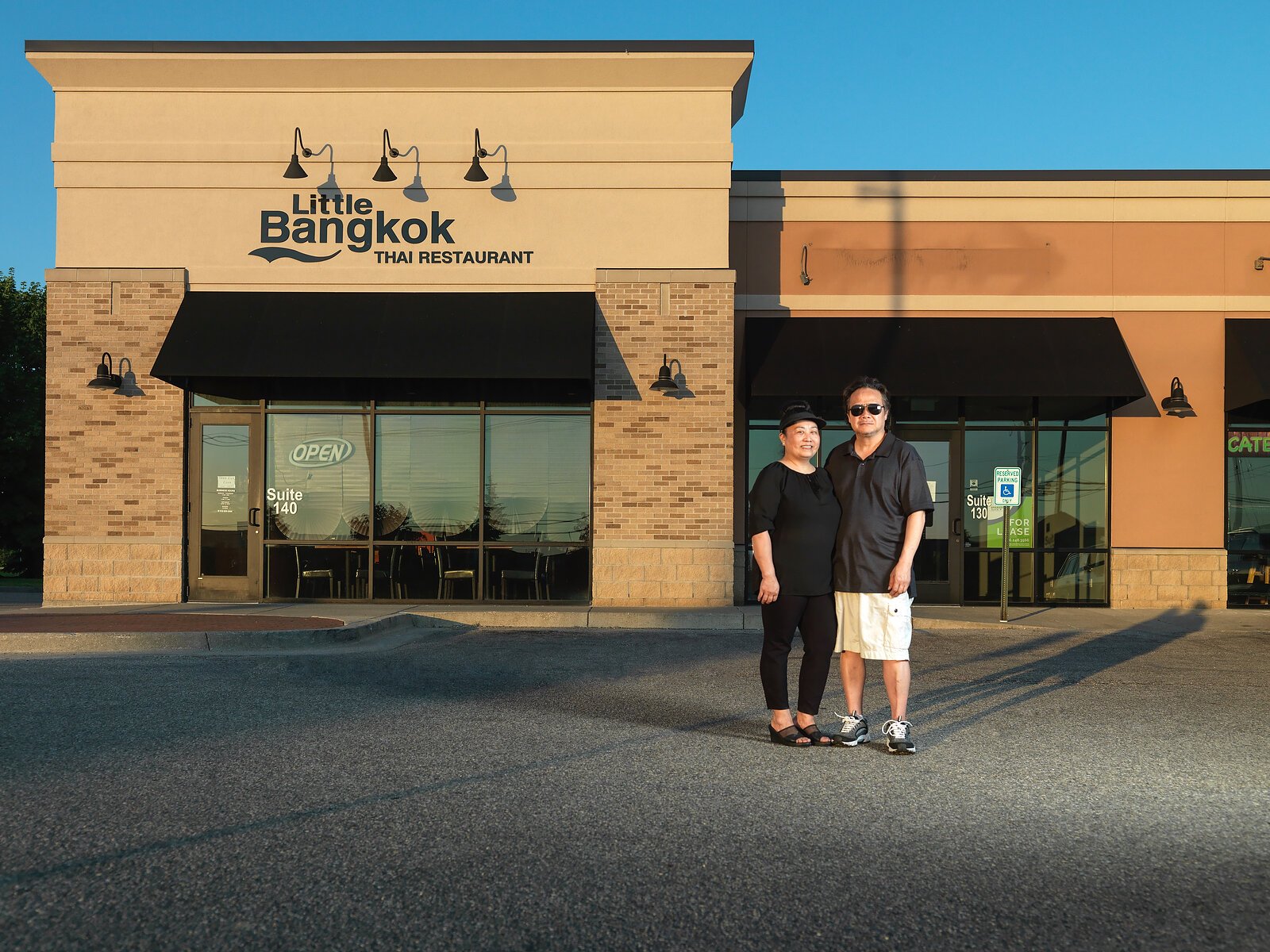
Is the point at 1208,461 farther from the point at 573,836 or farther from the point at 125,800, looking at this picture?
the point at 125,800

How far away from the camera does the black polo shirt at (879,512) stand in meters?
5.89

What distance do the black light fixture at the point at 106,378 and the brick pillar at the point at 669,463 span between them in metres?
6.25

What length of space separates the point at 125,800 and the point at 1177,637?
11261mm

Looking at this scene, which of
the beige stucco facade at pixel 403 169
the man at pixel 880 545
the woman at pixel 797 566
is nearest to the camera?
the man at pixel 880 545

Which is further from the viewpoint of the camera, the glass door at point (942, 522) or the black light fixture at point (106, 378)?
the glass door at point (942, 522)

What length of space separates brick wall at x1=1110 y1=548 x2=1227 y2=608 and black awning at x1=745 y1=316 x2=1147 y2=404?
2286 millimetres

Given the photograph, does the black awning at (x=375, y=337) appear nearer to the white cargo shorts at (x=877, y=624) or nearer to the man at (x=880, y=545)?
the man at (x=880, y=545)

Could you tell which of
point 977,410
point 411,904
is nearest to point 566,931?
point 411,904

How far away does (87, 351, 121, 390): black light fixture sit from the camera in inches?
551

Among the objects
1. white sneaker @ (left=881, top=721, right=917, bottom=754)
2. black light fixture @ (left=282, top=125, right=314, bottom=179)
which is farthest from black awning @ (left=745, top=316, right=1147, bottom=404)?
white sneaker @ (left=881, top=721, right=917, bottom=754)

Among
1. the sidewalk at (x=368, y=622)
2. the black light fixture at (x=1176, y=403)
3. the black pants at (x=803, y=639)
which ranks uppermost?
the black light fixture at (x=1176, y=403)

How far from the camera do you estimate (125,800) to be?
15.7 ft

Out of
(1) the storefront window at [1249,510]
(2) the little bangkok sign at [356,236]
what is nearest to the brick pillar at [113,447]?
(2) the little bangkok sign at [356,236]

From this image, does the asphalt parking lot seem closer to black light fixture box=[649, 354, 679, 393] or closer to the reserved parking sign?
the reserved parking sign
